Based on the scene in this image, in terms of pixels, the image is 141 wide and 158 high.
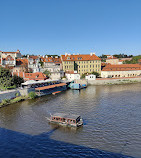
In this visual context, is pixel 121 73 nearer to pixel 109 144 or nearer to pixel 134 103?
pixel 134 103

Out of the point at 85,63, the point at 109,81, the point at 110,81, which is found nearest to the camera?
the point at 109,81

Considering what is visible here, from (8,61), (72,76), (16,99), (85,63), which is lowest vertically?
(16,99)

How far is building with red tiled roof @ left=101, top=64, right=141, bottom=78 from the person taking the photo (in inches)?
3519

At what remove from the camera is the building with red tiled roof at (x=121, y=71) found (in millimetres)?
89375

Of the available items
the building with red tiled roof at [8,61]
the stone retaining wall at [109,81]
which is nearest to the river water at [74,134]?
the stone retaining wall at [109,81]

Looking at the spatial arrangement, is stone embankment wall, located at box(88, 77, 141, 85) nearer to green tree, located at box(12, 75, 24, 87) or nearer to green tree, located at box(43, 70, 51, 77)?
green tree, located at box(43, 70, 51, 77)

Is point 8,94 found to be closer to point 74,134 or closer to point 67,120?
point 67,120

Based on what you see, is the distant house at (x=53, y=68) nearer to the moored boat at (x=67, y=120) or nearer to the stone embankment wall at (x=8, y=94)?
the stone embankment wall at (x=8, y=94)

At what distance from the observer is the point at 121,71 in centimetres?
9069

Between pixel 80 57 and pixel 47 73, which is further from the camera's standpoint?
pixel 80 57

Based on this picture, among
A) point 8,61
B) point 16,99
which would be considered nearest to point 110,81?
point 16,99

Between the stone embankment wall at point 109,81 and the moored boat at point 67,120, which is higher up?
the stone embankment wall at point 109,81

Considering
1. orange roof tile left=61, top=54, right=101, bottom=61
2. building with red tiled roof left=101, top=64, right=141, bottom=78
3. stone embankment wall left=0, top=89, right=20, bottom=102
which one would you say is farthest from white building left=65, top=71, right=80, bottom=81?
stone embankment wall left=0, top=89, right=20, bottom=102

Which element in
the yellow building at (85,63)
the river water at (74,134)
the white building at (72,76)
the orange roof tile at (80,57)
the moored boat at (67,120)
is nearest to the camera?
the river water at (74,134)
